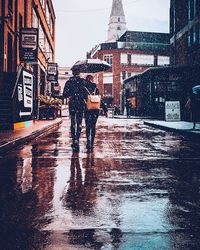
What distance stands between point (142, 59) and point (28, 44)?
161 ft

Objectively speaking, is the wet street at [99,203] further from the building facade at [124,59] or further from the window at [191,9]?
the building facade at [124,59]

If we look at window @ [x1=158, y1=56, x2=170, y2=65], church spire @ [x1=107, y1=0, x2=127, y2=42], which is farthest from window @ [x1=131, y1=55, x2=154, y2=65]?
church spire @ [x1=107, y1=0, x2=127, y2=42]

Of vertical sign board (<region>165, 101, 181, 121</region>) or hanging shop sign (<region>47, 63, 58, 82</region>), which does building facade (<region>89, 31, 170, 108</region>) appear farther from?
vertical sign board (<region>165, 101, 181, 121</region>)

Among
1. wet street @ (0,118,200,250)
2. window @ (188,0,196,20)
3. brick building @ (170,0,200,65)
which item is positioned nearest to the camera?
wet street @ (0,118,200,250)

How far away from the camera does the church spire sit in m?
106

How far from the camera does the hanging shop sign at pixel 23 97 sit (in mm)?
14251

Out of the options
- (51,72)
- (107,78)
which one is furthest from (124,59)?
(51,72)

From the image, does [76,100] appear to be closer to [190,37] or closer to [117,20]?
[190,37]

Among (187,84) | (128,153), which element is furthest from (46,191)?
(187,84)

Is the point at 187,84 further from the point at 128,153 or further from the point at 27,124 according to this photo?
the point at 128,153

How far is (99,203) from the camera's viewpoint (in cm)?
376

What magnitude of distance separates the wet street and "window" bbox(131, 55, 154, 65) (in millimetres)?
59747

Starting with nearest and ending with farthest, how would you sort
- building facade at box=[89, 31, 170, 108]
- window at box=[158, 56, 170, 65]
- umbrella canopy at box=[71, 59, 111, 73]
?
umbrella canopy at box=[71, 59, 111, 73] → building facade at box=[89, 31, 170, 108] → window at box=[158, 56, 170, 65]

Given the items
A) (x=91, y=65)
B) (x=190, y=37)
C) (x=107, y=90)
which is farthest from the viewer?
(x=107, y=90)
